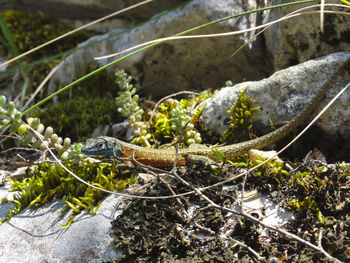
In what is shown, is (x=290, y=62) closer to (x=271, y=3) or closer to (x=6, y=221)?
(x=271, y=3)

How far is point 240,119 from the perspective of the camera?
382cm

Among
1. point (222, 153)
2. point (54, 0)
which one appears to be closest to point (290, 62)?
point (222, 153)

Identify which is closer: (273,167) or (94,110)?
(273,167)

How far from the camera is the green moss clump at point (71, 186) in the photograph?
308cm

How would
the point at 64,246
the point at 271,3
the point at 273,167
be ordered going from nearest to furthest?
the point at 64,246 < the point at 273,167 < the point at 271,3

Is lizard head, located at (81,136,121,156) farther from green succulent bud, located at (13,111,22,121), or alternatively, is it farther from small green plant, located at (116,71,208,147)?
green succulent bud, located at (13,111,22,121)

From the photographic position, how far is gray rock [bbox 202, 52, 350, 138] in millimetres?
3436

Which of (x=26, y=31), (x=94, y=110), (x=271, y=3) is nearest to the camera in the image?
(x=271, y=3)

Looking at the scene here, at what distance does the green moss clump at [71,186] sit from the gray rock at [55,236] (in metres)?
0.09

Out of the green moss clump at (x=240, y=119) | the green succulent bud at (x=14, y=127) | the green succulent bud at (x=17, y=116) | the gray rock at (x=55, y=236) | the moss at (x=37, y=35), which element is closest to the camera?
the gray rock at (x=55, y=236)

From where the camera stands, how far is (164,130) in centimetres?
432

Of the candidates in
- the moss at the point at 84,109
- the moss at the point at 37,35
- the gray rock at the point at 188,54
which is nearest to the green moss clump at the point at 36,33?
the moss at the point at 37,35

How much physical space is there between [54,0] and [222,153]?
18.2 feet

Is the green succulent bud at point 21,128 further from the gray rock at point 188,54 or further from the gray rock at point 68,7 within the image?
the gray rock at point 68,7
